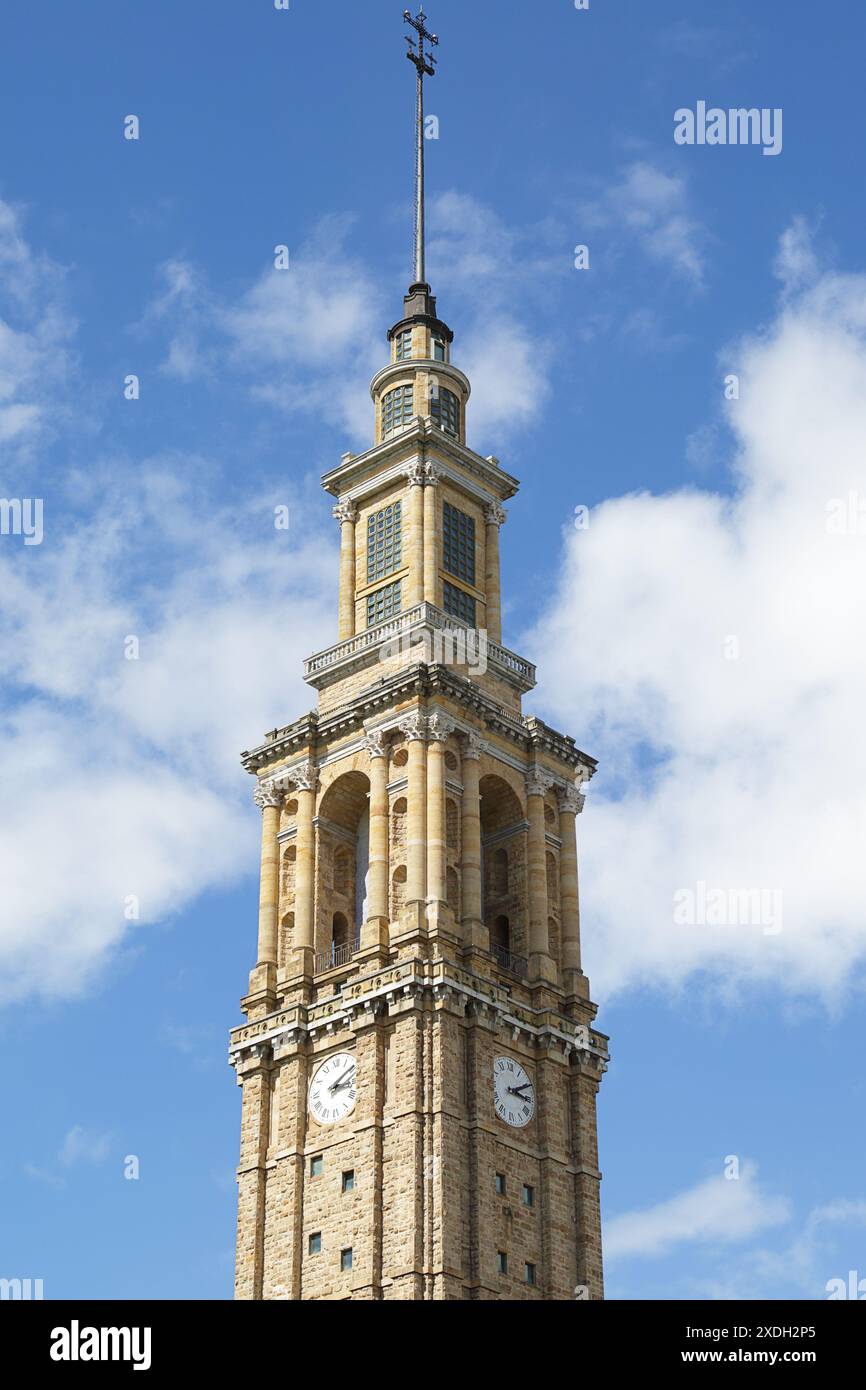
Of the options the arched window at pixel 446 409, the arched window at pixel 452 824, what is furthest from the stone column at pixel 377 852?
the arched window at pixel 446 409

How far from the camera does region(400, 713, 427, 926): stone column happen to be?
90.4 m

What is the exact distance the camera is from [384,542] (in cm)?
10569

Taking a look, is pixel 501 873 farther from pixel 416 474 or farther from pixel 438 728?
pixel 416 474

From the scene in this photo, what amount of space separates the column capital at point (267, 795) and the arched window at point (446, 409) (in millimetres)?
22452

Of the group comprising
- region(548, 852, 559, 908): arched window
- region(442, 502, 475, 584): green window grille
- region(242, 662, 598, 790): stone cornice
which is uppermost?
region(442, 502, 475, 584): green window grille

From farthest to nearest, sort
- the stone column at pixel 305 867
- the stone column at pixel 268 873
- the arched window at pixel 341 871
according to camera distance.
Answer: the arched window at pixel 341 871 → the stone column at pixel 268 873 → the stone column at pixel 305 867

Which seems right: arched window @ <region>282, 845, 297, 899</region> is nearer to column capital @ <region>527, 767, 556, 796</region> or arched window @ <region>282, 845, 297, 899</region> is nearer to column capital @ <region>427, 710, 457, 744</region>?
column capital @ <region>427, 710, 457, 744</region>

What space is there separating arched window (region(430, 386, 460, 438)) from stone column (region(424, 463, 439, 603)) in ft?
17.2

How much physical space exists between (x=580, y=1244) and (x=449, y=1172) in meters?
8.48

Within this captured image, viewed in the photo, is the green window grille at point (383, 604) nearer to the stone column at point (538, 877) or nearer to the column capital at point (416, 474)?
the column capital at point (416, 474)

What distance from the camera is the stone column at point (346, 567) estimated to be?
10506cm

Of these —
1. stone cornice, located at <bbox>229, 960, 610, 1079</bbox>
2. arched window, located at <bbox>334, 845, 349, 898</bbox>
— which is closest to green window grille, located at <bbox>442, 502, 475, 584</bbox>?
arched window, located at <bbox>334, 845, 349, 898</bbox>
